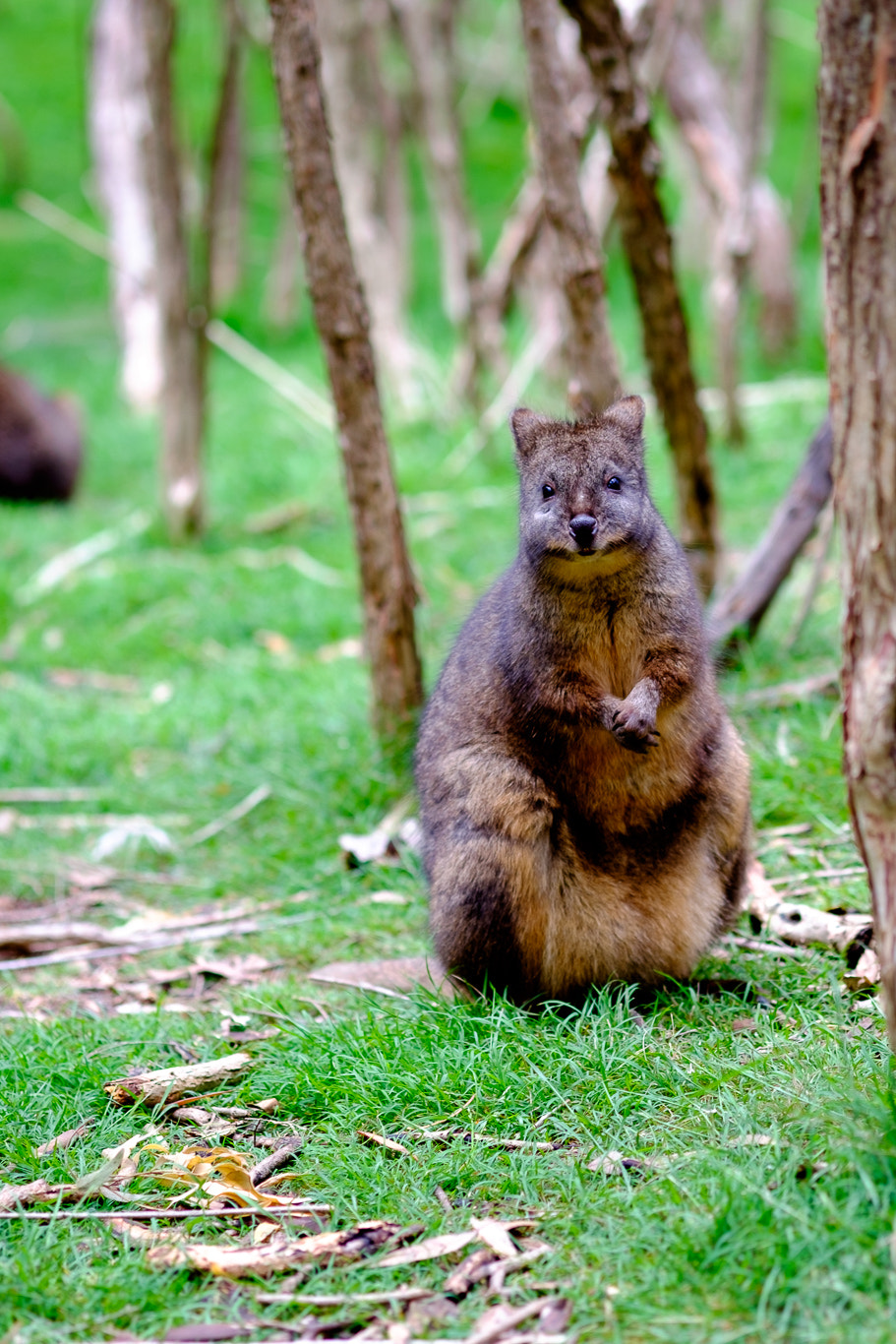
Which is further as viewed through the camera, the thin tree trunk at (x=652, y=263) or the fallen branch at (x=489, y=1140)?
the thin tree trunk at (x=652, y=263)

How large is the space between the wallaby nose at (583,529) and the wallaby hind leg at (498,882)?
1.88 feet

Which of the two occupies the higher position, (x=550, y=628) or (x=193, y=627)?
(x=550, y=628)

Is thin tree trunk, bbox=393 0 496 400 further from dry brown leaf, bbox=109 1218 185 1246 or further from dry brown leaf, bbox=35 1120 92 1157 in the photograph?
dry brown leaf, bbox=109 1218 185 1246

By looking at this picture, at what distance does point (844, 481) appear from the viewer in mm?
2461

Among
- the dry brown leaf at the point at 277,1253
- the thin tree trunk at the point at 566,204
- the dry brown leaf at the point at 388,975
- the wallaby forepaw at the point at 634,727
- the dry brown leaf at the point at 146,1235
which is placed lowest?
the dry brown leaf at the point at 388,975

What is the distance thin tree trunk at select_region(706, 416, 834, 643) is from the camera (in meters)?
5.71

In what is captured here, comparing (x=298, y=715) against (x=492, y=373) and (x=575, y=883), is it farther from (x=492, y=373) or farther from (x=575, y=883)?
(x=492, y=373)

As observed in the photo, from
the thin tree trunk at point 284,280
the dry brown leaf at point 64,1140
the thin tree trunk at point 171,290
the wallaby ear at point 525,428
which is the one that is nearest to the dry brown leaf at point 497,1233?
the dry brown leaf at point 64,1140

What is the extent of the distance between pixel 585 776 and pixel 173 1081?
120cm

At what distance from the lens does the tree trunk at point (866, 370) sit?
2291 millimetres

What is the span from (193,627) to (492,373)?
121 inches

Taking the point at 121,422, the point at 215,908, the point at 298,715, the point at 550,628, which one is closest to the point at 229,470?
the point at 121,422

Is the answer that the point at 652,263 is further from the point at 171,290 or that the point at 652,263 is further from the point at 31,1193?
the point at 31,1193

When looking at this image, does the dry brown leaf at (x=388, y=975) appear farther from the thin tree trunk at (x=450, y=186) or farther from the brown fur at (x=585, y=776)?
the thin tree trunk at (x=450, y=186)
